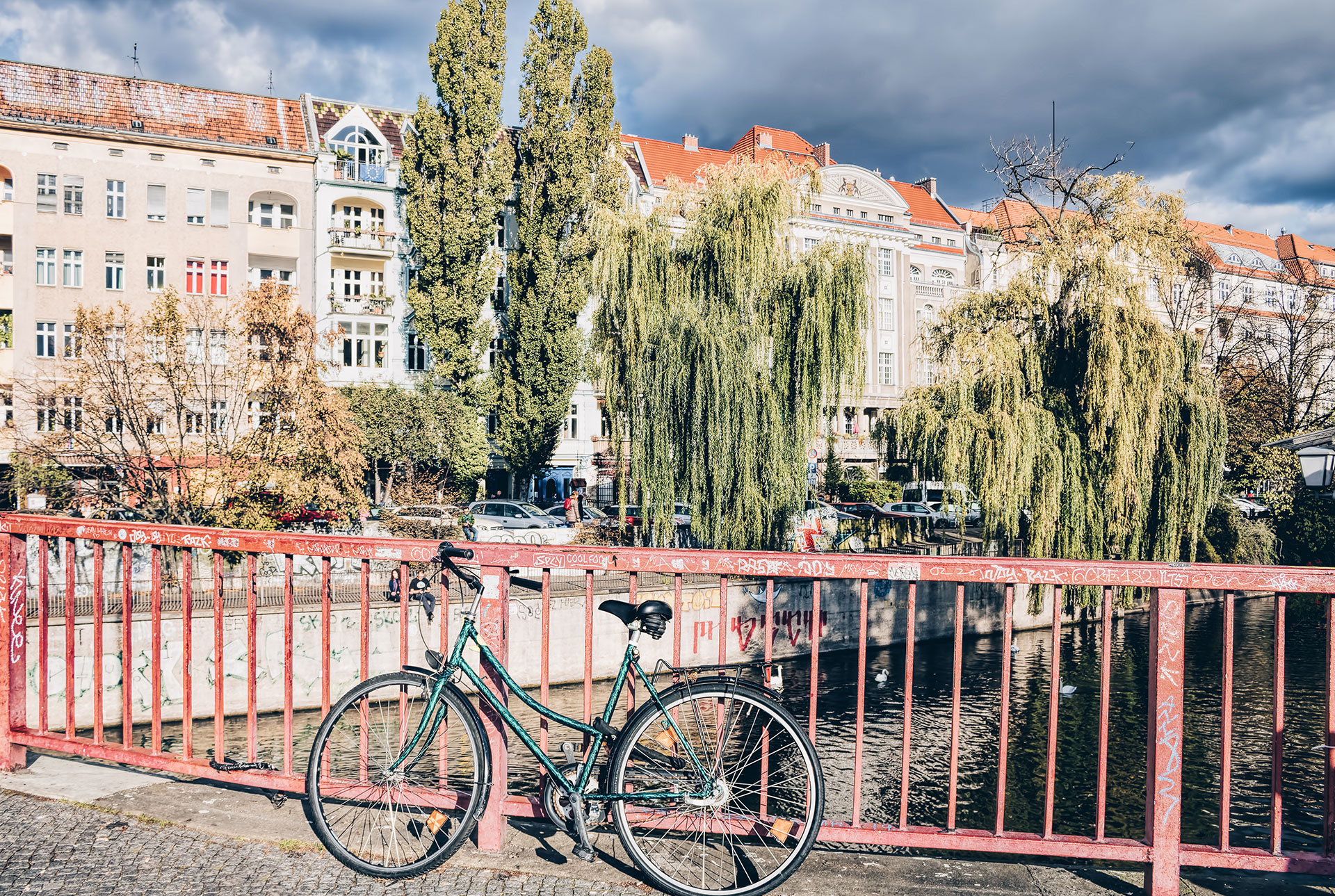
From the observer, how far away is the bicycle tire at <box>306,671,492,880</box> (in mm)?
3762

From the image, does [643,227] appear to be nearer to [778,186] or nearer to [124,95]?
[778,186]

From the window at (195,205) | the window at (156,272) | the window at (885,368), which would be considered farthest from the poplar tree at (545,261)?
the window at (885,368)

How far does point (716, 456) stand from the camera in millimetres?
22062

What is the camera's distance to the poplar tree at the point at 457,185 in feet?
117

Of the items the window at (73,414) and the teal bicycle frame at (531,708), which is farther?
the window at (73,414)

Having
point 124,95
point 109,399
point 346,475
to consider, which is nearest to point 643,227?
point 346,475

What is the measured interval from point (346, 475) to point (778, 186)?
12.8 m

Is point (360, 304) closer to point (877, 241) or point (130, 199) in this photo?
point (130, 199)

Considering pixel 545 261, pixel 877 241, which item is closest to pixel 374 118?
pixel 545 261

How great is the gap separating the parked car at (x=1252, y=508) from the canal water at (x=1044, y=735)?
9338 mm

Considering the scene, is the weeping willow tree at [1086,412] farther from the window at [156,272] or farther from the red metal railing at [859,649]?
the window at [156,272]

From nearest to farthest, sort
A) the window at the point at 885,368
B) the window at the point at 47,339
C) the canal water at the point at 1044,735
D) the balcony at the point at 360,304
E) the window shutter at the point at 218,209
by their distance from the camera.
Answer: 1. the canal water at the point at 1044,735
2. the window at the point at 47,339
3. the window shutter at the point at 218,209
4. the balcony at the point at 360,304
5. the window at the point at 885,368

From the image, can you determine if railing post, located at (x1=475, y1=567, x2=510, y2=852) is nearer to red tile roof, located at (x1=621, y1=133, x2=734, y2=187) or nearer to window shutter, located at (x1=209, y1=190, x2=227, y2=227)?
window shutter, located at (x1=209, y1=190, x2=227, y2=227)

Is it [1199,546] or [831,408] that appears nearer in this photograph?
[831,408]
